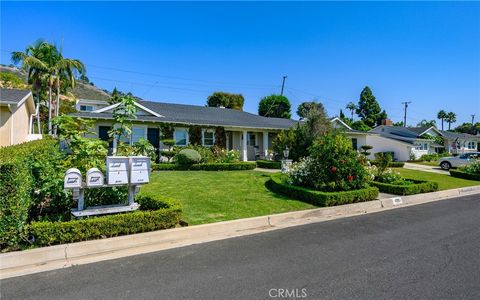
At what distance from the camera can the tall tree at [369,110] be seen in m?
65.1

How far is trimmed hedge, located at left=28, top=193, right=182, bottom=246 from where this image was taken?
14.7ft

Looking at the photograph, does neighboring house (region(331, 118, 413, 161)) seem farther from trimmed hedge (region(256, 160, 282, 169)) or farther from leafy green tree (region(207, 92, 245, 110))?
leafy green tree (region(207, 92, 245, 110))

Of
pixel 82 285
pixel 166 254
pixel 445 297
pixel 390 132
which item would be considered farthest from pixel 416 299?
pixel 390 132

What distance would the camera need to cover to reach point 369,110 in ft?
216

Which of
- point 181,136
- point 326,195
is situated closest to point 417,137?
point 181,136

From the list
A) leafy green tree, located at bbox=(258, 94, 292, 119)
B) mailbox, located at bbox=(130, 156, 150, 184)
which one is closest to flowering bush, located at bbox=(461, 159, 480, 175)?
mailbox, located at bbox=(130, 156, 150, 184)

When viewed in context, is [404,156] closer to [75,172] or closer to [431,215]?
[431,215]

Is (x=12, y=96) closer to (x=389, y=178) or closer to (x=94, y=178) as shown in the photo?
(x=94, y=178)

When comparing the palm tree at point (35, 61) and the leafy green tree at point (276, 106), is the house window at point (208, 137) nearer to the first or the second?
the palm tree at point (35, 61)

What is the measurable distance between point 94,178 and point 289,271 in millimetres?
3538

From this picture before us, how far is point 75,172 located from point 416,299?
513cm

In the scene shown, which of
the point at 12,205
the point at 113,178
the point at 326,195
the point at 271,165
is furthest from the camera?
the point at 271,165

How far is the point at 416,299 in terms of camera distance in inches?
127

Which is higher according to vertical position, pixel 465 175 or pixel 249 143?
pixel 249 143
